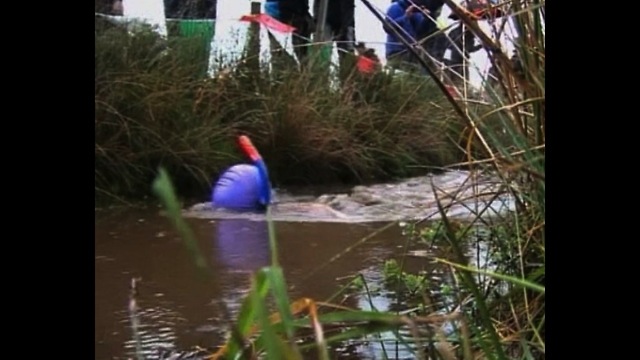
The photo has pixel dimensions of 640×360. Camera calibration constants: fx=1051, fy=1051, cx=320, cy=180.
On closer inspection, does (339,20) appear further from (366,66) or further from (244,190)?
(244,190)

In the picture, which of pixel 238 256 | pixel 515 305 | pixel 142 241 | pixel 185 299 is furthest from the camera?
pixel 142 241

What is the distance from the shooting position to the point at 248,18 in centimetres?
543

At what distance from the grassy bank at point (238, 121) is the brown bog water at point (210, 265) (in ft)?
1.33

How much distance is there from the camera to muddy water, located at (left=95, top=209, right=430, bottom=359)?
2.04 metres

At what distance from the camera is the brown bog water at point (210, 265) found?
6.61 feet

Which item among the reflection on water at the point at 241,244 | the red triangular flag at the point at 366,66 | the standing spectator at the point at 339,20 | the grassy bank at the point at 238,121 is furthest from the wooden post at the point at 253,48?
the reflection on water at the point at 241,244

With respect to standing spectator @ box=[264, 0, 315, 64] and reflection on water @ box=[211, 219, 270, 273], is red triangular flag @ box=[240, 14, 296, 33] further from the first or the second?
reflection on water @ box=[211, 219, 270, 273]

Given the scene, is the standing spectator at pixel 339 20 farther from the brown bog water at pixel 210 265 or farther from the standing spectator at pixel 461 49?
the standing spectator at pixel 461 49

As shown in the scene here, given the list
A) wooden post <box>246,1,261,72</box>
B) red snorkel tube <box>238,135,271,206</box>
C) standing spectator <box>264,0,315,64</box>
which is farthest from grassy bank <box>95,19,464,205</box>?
standing spectator <box>264,0,315,64</box>

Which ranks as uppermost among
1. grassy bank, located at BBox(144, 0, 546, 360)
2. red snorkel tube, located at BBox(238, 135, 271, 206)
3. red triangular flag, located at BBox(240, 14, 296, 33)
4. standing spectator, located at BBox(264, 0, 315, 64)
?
standing spectator, located at BBox(264, 0, 315, 64)

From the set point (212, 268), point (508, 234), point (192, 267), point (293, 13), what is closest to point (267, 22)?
point (293, 13)
